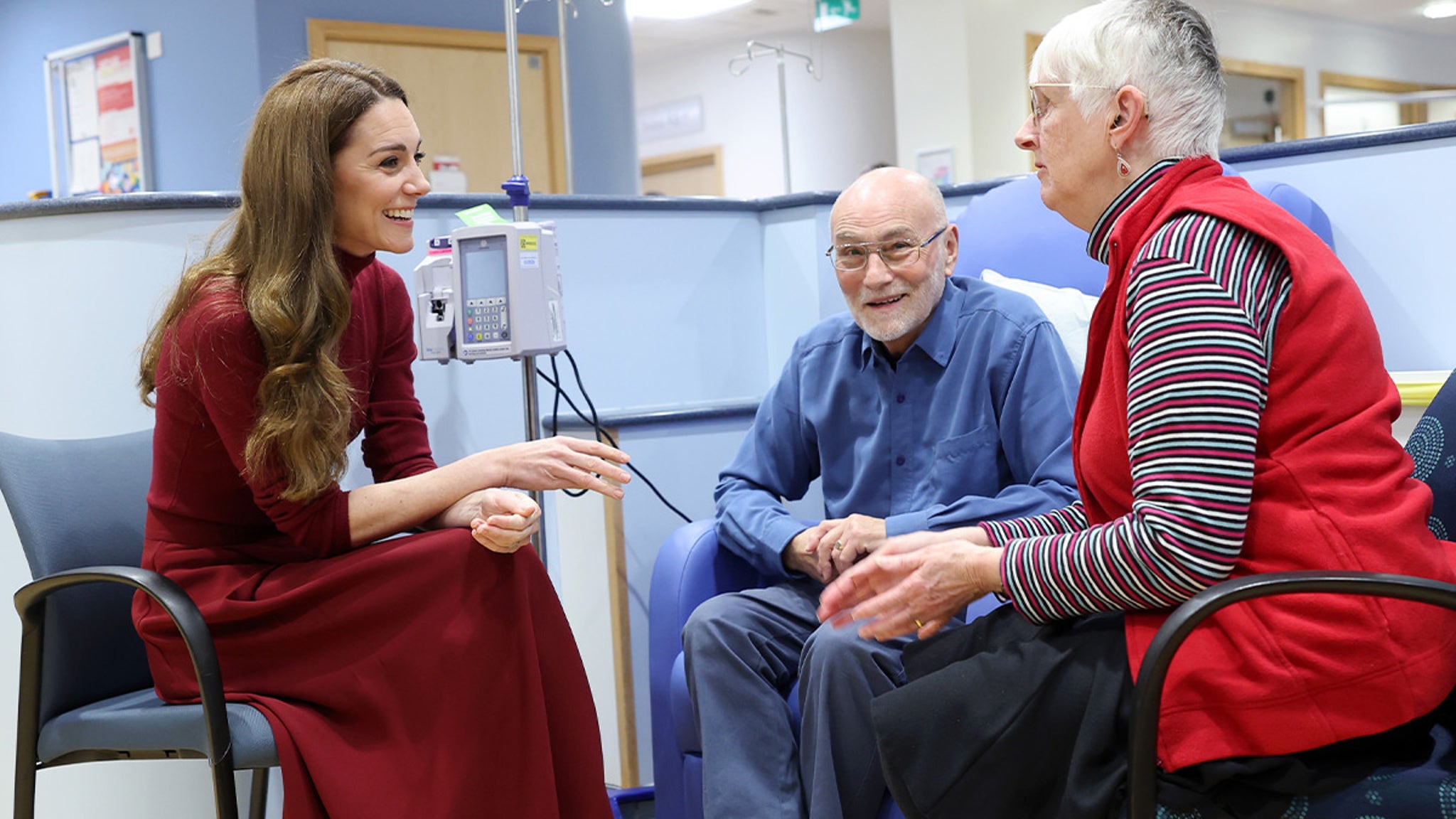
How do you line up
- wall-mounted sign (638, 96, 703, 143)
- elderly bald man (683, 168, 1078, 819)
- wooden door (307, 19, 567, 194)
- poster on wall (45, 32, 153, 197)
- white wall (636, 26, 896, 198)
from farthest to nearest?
wall-mounted sign (638, 96, 703, 143)
white wall (636, 26, 896, 198)
poster on wall (45, 32, 153, 197)
wooden door (307, 19, 567, 194)
elderly bald man (683, 168, 1078, 819)

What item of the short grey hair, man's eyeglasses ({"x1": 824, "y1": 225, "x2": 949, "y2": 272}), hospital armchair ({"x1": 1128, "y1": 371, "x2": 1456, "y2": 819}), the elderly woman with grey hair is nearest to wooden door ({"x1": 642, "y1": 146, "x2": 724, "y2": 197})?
man's eyeglasses ({"x1": 824, "y1": 225, "x2": 949, "y2": 272})

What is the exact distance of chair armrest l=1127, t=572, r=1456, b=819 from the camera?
44.3 inches

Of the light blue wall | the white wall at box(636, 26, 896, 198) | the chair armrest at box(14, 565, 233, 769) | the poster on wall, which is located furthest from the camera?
the white wall at box(636, 26, 896, 198)

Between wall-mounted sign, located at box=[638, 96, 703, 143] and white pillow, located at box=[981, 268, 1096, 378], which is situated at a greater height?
wall-mounted sign, located at box=[638, 96, 703, 143]

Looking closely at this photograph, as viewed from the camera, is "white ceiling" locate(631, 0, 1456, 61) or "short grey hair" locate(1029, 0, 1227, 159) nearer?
"short grey hair" locate(1029, 0, 1227, 159)

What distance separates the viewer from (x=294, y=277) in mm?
1742

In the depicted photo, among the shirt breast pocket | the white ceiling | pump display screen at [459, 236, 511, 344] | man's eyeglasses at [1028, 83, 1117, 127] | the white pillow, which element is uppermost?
the white ceiling

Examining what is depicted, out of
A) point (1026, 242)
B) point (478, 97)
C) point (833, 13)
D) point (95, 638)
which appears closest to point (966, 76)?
point (833, 13)

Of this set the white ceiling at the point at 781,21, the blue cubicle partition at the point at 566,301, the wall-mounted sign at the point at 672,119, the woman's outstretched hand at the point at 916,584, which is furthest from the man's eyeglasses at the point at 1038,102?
the wall-mounted sign at the point at 672,119

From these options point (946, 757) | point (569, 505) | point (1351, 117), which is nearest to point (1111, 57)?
point (946, 757)

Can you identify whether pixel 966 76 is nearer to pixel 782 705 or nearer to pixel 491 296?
pixel 491 296

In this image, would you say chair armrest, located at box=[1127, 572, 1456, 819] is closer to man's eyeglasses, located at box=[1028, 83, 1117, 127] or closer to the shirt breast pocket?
man's eyeglasses, located at box=[1028, 83, 1117, 127]

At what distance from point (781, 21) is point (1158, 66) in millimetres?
8410

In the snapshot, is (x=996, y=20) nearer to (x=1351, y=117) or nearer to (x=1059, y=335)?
(x=1351, y=117)
